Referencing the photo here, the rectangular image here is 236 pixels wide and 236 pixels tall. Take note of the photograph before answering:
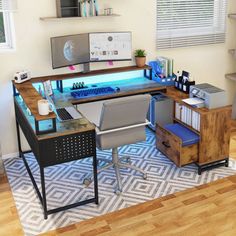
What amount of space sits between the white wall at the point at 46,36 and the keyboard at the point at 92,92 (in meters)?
0.41

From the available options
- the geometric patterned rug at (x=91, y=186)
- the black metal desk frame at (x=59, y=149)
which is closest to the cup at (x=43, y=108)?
the black metal desk frame at (x=59, y=149)

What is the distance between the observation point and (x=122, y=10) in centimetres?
431

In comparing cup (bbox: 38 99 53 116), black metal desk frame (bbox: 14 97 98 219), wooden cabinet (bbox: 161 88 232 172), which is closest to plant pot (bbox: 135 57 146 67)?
wooden cabinet (bbox: 161 88 232 172)

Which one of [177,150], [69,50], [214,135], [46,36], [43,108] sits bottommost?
[177,150]

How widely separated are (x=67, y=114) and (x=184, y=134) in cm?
117

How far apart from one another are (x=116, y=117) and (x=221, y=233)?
123 cm

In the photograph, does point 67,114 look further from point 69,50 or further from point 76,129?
point 69,50

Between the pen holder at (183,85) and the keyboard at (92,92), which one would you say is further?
the pen holder at (183,85)

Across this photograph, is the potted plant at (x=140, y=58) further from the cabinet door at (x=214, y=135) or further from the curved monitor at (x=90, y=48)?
the cabinet door at (x=214, y=135)

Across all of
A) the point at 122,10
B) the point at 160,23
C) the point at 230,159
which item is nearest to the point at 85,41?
the point at 122,10

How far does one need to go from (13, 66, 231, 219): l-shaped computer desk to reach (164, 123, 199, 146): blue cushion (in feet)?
0.16

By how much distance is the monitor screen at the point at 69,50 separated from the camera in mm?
3922

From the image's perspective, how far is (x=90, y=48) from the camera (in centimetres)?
416

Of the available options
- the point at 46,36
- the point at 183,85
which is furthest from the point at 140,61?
the point at 46,36
